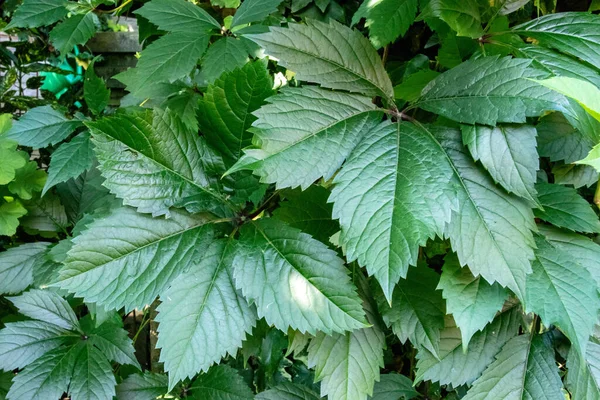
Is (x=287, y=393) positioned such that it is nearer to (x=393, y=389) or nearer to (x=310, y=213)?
(x=393, y=389)

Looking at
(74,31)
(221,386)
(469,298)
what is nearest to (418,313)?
(469,298)

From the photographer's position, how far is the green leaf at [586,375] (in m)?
0.68

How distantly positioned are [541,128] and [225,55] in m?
0.57

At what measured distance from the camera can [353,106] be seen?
65cm

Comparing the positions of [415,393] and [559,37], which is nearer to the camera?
[559,37]

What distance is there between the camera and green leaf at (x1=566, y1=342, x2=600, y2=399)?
677 millimetres

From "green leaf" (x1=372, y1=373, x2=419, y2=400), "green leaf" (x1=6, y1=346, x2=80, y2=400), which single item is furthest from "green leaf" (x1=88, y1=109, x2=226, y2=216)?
"green leaf" (x1=6, y1=346, x2=80, y2=400)

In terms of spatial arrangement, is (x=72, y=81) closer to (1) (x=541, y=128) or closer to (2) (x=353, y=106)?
(2) (x=353, y=106)

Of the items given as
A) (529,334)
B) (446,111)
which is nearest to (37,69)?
(446,111)

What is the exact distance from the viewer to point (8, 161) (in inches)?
48.3

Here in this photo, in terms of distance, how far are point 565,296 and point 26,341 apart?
110 centimetres

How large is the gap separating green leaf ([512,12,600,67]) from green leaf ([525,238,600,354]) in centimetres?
29

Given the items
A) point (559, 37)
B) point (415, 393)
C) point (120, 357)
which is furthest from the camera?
point (120, 357)

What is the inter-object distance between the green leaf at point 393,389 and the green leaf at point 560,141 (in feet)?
1.57
